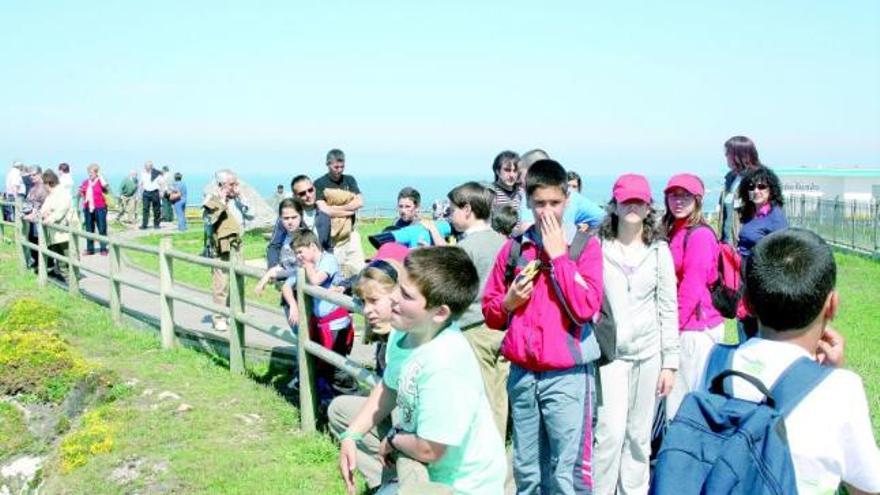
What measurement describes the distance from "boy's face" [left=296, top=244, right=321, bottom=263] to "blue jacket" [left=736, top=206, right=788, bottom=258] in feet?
9.72

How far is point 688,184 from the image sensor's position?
16.2 ft

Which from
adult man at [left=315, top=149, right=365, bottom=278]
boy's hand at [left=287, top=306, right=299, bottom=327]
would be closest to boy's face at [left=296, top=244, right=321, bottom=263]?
boy's hand at [left=287, top=306, right=299, bottom=327]

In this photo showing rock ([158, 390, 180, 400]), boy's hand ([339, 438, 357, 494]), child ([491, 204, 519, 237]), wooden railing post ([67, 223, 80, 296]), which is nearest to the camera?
boy's hand ([339, 438, 357, 494])

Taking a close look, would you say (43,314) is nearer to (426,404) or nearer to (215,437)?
(215,437)

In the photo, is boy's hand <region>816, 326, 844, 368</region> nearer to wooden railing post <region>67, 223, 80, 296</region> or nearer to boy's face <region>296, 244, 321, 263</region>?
boy's face <region>296, 244, 321, 263</region>

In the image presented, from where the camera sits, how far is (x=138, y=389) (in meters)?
7.96

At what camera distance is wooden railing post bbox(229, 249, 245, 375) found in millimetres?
7871

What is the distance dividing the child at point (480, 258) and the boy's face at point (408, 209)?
67.5 inches

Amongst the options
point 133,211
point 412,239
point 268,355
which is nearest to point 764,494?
point 412,239

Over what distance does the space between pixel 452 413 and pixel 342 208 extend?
507cm

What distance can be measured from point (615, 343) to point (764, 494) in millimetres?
2159

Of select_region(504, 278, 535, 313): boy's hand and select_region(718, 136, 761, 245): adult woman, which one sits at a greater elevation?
select_region(718, 136, 761, 245): adult woman

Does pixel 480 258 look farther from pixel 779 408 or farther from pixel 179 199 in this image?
pixel 179 199

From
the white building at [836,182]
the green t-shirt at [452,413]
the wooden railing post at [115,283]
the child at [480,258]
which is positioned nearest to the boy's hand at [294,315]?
the child at [480,258]
